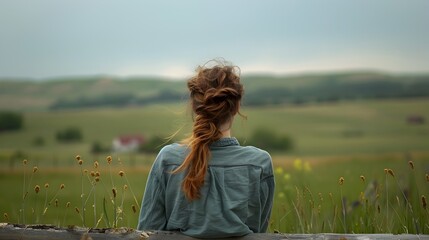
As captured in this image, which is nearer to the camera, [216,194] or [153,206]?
[216,194]

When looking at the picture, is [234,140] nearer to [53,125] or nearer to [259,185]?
[259,185]

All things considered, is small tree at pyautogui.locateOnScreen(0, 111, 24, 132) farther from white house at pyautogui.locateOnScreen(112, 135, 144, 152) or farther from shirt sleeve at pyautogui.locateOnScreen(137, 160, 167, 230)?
shirt sleeve at pyautogui.locateOnScreen(137, 160, 167, 230)

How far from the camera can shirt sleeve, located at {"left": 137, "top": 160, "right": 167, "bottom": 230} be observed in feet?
14.2

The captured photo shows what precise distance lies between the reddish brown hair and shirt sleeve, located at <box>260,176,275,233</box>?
0.37 m

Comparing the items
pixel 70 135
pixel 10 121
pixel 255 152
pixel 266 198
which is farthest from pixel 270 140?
pixel 255 152

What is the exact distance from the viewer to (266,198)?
437 centimetres

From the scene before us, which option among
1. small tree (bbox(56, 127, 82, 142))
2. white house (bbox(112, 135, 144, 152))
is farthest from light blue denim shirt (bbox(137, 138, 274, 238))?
small tree (bbox(56, 127, 82, 142))

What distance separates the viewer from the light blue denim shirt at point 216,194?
4184 millimetres

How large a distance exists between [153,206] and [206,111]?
60 cm

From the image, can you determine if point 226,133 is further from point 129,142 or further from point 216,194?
point 129,142

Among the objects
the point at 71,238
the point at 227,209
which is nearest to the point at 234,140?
the point at 227,209

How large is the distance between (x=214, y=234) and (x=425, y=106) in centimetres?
6386

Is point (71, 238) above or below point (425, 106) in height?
above

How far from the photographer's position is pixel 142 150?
4275 centimetres
